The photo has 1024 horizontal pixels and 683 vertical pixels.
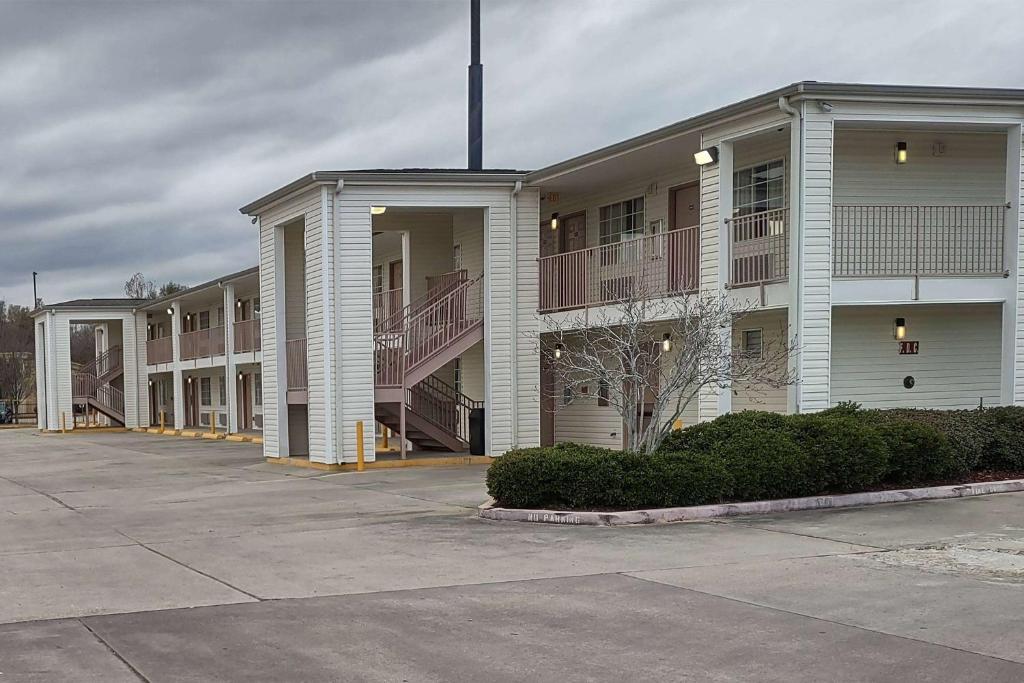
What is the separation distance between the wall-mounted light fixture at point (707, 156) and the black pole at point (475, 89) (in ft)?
45.4

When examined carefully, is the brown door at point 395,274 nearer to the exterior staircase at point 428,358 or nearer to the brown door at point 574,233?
the exterior staircase at point 428,358

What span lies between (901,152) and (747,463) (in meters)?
7.37

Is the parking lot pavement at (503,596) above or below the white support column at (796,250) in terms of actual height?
below

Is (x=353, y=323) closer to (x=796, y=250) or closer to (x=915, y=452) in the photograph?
(x=796, y=250)

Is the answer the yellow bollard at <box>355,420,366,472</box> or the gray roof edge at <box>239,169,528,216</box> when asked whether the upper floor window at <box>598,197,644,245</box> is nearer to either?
the gray roof edge at <box>239,169,528,216</box>

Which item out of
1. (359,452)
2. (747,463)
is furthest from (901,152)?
(359,452)

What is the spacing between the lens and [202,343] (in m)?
40.0

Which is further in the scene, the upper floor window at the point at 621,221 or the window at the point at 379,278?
the window at the point at 379,278

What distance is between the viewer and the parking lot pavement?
6.61 meters

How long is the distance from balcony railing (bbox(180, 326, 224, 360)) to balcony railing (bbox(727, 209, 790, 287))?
2432cm

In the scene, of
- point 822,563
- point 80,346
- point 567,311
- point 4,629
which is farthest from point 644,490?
point 80,346

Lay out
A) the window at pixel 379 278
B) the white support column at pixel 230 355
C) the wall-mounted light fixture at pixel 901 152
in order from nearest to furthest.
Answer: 1. the wall-mounted light fixture at pixel 901 152
2. the window at pixel 379 278
3. the white support column at pixel 230 355

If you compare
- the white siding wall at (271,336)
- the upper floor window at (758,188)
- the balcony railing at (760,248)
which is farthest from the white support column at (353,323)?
the balcony railing at (760,248)

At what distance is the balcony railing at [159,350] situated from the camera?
44.2 metres
